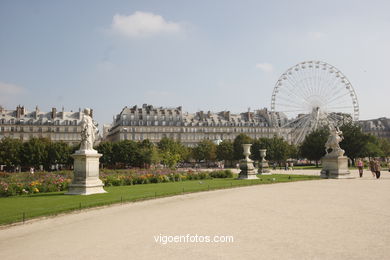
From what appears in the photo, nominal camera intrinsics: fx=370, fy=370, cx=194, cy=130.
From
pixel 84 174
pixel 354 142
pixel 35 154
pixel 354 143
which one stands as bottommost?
pixel 84 174

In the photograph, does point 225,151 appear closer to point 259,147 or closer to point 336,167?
point 259,147

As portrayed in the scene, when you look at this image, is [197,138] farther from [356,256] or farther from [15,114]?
[356,256]

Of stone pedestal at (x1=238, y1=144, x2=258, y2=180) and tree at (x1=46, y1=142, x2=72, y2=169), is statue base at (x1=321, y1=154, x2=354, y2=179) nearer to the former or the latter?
stone pedestal at (x1=238, y1=144, x2=258, y2=180)

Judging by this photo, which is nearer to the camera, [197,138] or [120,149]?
[120,149]

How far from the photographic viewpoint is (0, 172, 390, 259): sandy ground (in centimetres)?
633

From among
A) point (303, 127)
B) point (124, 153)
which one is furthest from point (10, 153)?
point (303, 127)

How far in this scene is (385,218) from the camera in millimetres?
9328

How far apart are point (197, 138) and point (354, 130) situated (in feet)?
147

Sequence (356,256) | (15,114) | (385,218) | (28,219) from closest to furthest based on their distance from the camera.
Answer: (356,256) → (385,218) → (28,219) → (15,114)

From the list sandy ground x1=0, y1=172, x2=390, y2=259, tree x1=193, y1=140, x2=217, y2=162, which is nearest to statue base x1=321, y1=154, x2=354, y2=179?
sandy ground x1=0, y1=172, x2=390, y2=259

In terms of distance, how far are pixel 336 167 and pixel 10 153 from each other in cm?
4400

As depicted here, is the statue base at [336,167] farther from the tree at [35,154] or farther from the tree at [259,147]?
the tree at [259,147]

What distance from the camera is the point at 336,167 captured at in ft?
86.0

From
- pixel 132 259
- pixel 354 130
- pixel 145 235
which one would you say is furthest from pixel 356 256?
pixel 354 130
